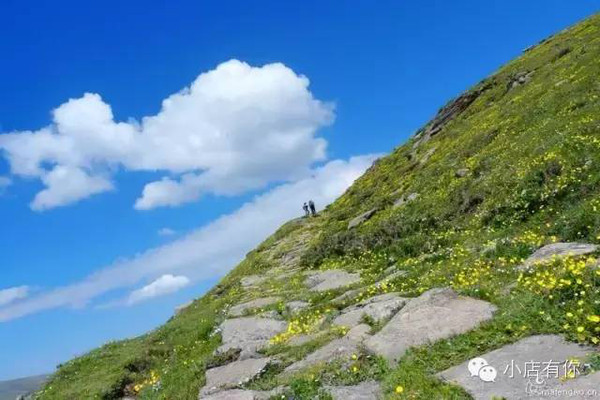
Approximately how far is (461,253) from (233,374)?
8955mm

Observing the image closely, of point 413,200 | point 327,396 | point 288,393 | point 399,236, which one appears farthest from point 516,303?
point 413,200

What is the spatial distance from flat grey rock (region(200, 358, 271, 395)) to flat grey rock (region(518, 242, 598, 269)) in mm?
7346


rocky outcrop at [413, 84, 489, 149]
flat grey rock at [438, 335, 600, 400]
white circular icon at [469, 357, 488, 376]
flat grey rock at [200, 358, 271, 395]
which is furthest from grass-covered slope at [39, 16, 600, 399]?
rocky outcrop at [413, 84, 489, 149]

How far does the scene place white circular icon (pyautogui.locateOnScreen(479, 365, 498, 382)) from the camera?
931cm

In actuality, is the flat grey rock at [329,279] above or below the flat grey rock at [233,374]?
above

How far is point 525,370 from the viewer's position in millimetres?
9250

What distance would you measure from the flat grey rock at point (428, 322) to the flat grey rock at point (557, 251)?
99.8 inches

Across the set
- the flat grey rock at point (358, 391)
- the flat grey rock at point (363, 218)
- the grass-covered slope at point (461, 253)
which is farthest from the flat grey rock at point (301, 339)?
the flat grey rock at point (363, 218)

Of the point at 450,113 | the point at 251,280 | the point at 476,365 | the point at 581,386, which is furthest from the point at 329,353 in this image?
the point at 450,113

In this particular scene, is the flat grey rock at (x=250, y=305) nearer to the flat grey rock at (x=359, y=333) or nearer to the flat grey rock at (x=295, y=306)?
the flat grey rock at (x=295, y=306)

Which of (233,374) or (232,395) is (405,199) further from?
(232,395)

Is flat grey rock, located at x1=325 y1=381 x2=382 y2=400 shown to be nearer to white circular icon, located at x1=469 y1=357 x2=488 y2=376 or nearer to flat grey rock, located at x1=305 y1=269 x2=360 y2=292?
white circular icon, located at x1=469 y1=357 x2=488 y2=376

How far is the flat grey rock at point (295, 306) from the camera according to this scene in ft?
65.2

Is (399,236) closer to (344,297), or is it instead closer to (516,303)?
(344,297)
